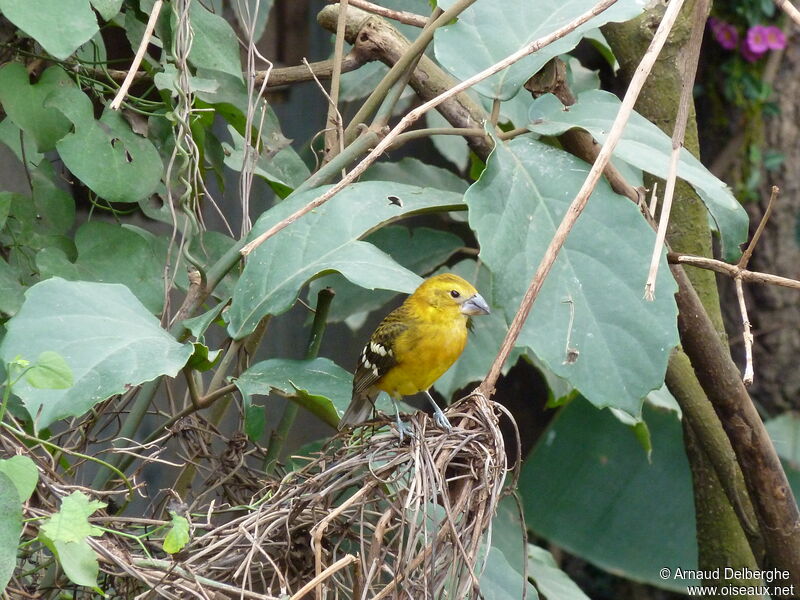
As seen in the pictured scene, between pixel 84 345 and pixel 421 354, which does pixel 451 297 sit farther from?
pixel 84 345

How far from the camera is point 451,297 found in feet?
6.68

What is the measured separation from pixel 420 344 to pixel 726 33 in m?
3.16

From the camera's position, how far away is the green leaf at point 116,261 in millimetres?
1980

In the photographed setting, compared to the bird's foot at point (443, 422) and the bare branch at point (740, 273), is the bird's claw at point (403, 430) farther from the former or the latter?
the bare branch at point (740, 273)

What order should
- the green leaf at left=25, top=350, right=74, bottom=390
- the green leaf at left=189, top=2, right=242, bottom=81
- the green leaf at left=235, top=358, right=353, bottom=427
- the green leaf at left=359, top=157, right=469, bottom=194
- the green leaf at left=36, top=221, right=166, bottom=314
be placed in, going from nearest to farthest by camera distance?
the green leaf at left=25, top=350, right=74, bottom=390
the green leaf at left=235, top=358, right=353, bottom=427
the green leaf at left=36, top=221, right=166, bottom=314
the green leaf at left=189, top=2, right=242, bottom=81
the green leaf at left=359, top=157, right=469, bottom=194

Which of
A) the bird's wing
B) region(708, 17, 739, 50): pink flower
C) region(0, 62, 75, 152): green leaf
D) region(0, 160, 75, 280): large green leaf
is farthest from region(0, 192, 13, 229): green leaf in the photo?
region(708, 17, 739, 50): pink flower

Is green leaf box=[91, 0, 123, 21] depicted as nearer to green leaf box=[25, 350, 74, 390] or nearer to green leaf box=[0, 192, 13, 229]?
green leaf box=[0, 192, 13, 229]

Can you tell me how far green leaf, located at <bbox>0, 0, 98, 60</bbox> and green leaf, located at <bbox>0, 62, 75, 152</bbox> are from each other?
0.35 metres

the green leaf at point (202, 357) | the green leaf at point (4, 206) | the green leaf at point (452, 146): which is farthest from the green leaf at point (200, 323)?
the green leaf at point (452, 146)

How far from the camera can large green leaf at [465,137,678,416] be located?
154cm

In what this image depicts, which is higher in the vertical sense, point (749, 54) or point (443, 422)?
point (443, 422)

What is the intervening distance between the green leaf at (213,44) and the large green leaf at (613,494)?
7.39 ft

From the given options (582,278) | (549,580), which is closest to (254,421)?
(582,278)

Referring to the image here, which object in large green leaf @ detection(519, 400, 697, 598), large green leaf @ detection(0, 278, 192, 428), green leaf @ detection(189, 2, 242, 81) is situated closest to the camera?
large green leaf @ detection(0, 278, 192, 428)
